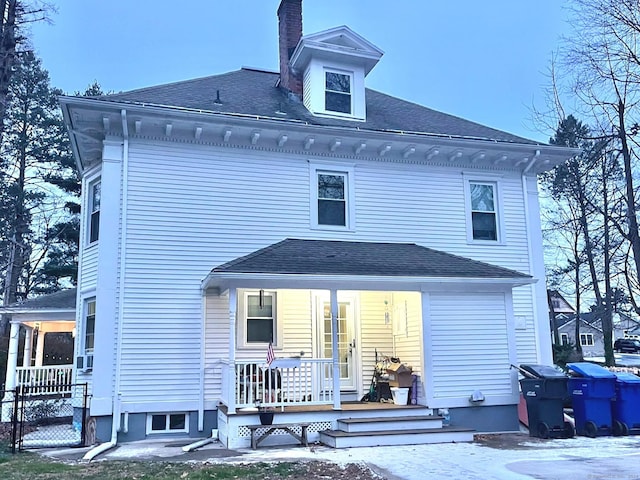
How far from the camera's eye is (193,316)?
1028 centimetres

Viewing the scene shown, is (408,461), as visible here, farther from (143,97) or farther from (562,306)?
(562,306)

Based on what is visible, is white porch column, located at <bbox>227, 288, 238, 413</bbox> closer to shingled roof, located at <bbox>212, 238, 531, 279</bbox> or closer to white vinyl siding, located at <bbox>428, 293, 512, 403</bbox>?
shingled roof, located at <bbox>212, 238, 531, 279</bbox>

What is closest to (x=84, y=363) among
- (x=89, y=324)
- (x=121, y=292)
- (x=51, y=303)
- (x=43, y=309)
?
(x=89, y=324)

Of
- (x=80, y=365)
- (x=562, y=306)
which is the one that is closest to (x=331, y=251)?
(x=80, y=365)

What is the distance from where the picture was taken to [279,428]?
8.88 m

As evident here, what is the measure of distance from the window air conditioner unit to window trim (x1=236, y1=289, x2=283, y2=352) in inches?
107

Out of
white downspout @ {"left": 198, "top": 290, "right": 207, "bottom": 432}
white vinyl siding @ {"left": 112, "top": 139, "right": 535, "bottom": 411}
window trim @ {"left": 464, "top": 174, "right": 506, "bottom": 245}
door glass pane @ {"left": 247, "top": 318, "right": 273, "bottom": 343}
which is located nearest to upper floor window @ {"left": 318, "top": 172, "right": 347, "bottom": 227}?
white vinyl siding @ {"left": 112, "top": 139, "right": 535, "bottom": 411}

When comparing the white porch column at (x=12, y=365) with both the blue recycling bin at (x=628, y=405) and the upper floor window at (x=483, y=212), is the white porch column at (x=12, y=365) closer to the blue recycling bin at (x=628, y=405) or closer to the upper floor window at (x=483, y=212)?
the upper floor window at (x=483, y=212)

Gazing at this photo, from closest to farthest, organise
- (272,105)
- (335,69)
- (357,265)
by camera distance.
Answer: (357,265) < (272,105) < (335,69)

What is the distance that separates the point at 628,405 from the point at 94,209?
10.5 m

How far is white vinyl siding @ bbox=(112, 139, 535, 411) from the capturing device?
394 inches

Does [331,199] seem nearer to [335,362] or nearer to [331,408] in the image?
[335,362]

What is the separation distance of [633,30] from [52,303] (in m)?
14.1

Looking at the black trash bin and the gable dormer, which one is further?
the gable dormer
